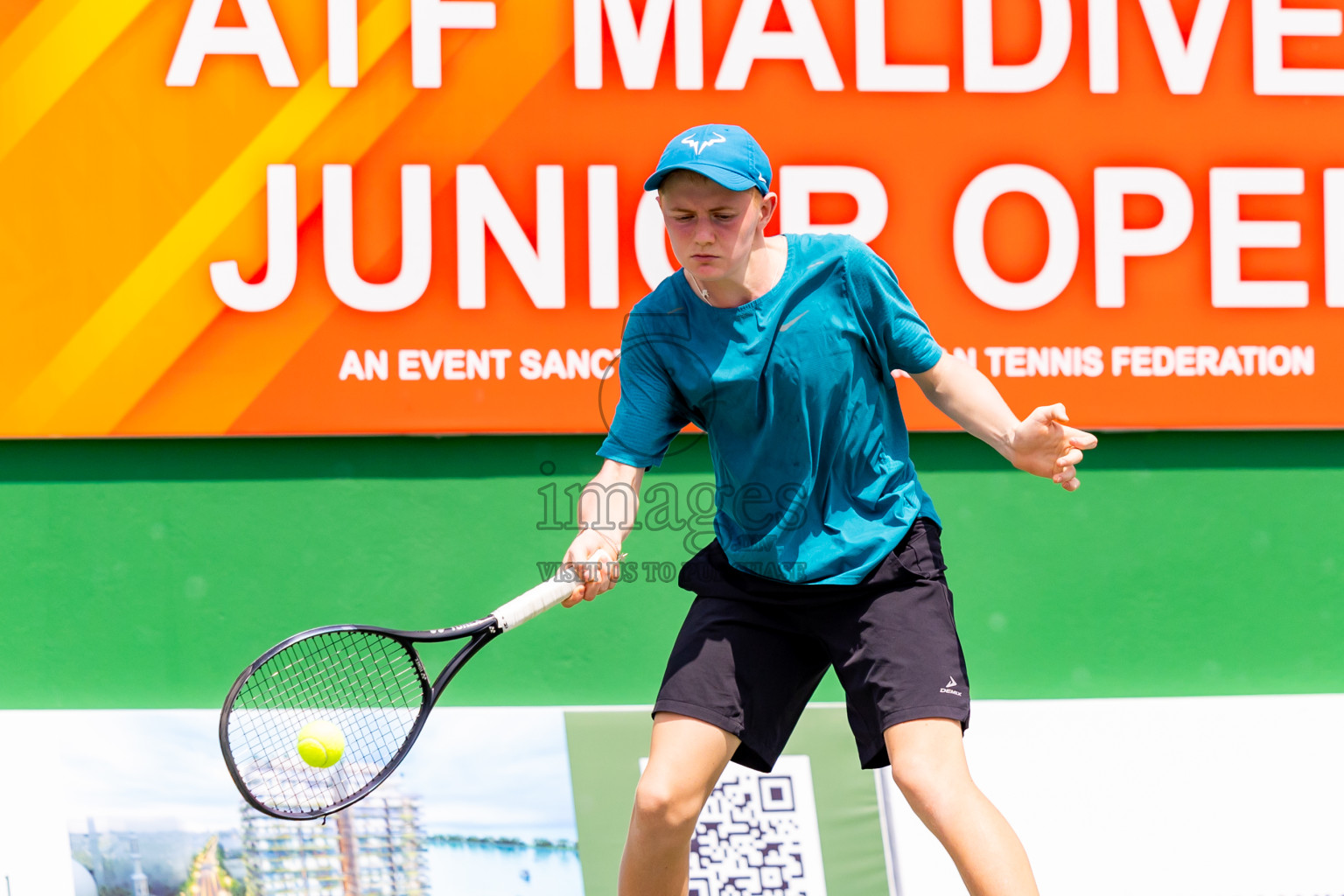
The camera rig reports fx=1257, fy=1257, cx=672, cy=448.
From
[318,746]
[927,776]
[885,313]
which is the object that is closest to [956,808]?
[927,776]

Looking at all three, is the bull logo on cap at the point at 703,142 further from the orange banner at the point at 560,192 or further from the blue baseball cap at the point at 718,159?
the orange banner at the point at 560,192

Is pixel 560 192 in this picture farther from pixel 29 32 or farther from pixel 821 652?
pixel 821 652

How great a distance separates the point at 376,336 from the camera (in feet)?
12.6

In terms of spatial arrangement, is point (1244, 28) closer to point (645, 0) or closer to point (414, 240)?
point (645, 0)

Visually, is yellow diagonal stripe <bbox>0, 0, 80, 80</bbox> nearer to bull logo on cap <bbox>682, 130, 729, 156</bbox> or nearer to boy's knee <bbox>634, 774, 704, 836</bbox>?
bull logo on cap <bbox>682, 130, 729, 156</bbox>

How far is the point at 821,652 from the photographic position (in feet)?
8.21

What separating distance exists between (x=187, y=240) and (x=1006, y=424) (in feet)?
8.59

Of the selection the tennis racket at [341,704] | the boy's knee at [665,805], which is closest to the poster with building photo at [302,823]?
the tennis racket at [341,704]

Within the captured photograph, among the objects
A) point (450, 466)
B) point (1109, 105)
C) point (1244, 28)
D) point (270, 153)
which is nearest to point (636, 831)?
point (450, 466)

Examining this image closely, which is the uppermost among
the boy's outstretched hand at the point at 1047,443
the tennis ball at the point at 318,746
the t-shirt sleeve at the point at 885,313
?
the t-shirt sleeve at the point at 885,313

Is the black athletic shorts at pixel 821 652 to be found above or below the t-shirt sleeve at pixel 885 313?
below

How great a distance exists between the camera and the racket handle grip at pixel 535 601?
2.39m

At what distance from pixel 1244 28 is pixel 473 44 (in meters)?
2.40

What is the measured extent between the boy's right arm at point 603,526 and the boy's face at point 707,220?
16.6 inches
